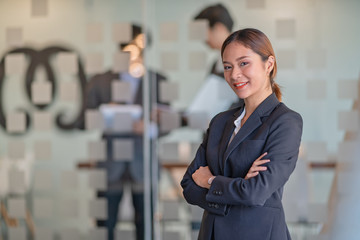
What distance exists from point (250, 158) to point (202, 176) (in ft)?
0.56

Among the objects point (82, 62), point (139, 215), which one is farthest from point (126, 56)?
point (139, 215)

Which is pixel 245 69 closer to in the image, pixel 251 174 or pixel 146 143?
pixel 251 174

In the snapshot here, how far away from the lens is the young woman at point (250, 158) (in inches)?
54.5

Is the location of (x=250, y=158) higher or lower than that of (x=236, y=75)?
lower

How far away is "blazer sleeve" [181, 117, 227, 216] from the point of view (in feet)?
4.71

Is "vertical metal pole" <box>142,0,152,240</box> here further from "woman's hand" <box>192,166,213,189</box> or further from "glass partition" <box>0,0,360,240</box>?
"woman's hand" <box>192,166,213,189</box>

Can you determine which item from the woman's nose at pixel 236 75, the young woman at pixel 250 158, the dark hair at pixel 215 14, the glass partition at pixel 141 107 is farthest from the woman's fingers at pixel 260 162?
the dark hair at pixel 215 14

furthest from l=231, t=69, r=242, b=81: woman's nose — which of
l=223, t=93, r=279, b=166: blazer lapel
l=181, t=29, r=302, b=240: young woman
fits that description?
l=223, t=93, r=279, b=166: blazer lapel

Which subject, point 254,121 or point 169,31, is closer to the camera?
point 254,121

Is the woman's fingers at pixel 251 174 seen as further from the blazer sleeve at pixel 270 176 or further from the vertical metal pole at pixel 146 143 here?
the vertical metal pole at pixel 146 143

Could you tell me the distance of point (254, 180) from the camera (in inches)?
53.9

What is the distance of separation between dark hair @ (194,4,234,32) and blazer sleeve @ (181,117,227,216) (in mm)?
1584

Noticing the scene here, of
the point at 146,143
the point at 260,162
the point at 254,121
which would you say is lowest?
the point at 146,143

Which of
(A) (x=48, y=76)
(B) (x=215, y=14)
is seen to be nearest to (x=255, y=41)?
(B) (x=215, y=14)
